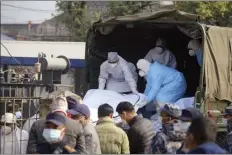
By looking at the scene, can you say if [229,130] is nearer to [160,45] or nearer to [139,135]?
[139,135]

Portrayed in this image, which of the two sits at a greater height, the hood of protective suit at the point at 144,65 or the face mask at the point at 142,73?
the hood of protective suit at the point at 144,65

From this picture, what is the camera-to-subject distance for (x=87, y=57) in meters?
13.5

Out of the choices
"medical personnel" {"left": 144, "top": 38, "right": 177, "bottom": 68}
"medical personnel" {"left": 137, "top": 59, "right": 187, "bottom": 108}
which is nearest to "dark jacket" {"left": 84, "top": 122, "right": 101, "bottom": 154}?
"medical personnel" {"left": 137, "top": 59, "right": 187, "bottom": 108}

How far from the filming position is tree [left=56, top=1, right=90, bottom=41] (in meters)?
Answer: 40.8

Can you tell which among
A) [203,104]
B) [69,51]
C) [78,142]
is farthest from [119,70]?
[69,51]

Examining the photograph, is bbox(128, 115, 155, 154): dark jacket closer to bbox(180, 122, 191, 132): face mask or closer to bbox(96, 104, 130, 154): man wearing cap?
bbox(96, 104, 130, 154): man wearing cap

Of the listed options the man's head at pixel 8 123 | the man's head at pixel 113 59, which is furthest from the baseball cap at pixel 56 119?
the man's head at pixel 113 59

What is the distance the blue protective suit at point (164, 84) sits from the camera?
12164 mm

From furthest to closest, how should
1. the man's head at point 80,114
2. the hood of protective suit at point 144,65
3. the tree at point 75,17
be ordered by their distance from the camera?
the tree at point 75,17, the hood of protective suit at point 144,65, the man's head at point 80,114

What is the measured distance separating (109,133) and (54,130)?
1861 millimetres

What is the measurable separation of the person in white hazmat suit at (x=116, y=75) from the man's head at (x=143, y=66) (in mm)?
256

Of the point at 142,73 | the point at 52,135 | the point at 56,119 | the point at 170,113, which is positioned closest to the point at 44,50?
the point at 142,73

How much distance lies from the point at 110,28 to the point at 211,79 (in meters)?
2.34

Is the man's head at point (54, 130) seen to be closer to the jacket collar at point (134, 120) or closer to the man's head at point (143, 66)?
the jacket collar at point (134, 120)
